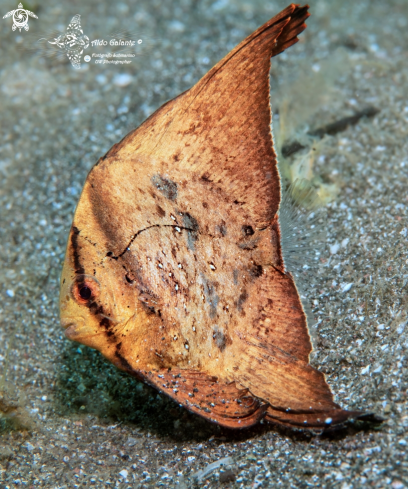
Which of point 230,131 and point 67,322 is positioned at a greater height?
point 230,131

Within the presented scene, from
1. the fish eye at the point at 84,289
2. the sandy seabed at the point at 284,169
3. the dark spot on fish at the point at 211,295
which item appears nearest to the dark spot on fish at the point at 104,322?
the fish eye at the point at 84,289

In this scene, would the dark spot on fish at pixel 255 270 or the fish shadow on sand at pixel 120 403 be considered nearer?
the dark spot on fish at pixel 255 270

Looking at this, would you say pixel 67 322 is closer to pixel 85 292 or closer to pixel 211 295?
pixel 85 292

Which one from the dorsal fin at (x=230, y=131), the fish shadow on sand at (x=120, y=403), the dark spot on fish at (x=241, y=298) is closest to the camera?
the dorsal fin at (x=230, y=131)

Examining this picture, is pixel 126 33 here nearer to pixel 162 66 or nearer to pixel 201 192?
pixel 162 66

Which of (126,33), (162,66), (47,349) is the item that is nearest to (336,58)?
(162,66)

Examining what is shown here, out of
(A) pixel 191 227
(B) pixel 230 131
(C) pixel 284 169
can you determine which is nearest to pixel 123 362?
(A) pixel 191 227

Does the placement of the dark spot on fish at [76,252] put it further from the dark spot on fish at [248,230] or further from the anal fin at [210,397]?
the dark spot on fish at [248,230]
